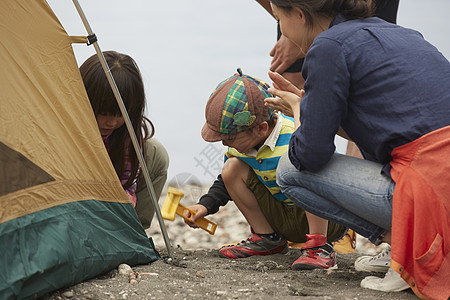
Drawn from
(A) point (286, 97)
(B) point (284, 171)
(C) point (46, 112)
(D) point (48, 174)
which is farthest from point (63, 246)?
(A) point (286, 97)

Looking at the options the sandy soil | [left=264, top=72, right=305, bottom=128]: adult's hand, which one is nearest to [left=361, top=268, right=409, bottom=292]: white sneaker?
the sandy soil

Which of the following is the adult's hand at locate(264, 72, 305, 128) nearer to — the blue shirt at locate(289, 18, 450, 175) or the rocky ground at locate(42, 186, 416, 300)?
the blue shirt at locate(289, 18, 450, 175)

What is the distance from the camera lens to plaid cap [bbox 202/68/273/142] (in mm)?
2148

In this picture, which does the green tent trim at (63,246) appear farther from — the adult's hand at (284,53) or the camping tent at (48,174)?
the adult's hand at (284,53)

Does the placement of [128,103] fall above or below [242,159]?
above

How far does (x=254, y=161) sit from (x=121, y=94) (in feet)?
2.04

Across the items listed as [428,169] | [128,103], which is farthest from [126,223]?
[428,169]

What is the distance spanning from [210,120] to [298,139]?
674mm

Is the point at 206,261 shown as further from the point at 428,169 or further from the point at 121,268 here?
the point at 428,169

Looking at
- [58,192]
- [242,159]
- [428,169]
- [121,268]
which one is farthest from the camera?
[242,159]

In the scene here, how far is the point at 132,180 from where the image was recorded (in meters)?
2.33

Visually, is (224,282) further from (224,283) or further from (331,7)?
(331,7)

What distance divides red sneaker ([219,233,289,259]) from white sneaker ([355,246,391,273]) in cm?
47

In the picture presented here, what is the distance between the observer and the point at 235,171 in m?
2.28
